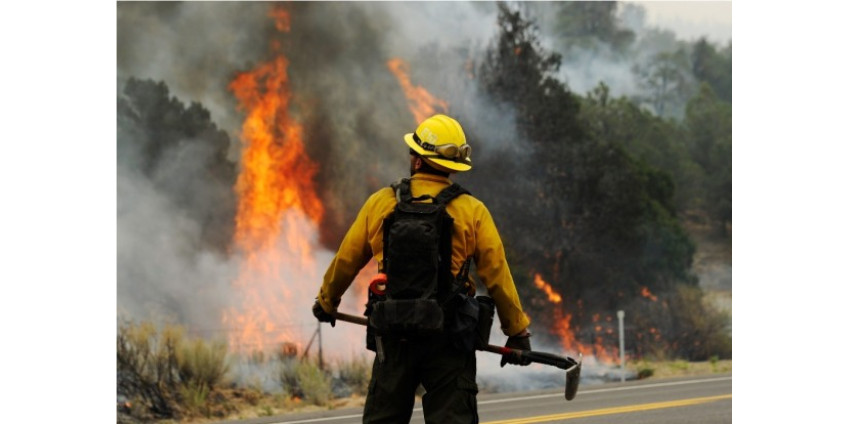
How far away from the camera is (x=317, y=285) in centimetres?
1711

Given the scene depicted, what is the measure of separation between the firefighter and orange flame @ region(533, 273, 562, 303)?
12.0 metres

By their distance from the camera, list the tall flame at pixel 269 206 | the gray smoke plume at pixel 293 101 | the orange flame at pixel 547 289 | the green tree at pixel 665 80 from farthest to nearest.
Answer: the green tree at pixel 665 80 < the orange flame at pixel 547 289 < the tall flame at pixel 269 206 < the gray smoke plume at pixel 293 101

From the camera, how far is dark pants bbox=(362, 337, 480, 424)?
22.6 ft

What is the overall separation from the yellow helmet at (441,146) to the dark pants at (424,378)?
93 centimetres

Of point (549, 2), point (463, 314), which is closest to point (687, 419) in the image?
point (463, 314)

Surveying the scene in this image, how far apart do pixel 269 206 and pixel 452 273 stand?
9.85 m

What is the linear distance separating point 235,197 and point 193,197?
A: 52 centimetres

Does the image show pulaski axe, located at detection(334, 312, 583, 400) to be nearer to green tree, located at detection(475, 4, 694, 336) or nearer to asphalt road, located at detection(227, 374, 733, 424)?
asphalt road, located at detection(227, 374, 733, 424)

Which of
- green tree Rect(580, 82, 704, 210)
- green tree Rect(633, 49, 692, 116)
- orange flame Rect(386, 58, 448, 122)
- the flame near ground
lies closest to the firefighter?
the flame near ground

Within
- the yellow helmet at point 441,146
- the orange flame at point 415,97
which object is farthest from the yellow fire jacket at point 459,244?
the orange flame at point 415,97

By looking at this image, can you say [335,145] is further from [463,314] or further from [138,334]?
[463,314]

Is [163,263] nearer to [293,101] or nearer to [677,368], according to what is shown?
[293,101]

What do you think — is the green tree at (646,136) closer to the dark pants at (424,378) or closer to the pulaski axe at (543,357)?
the pulaski axe at (543,357)

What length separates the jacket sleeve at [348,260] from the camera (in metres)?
7.11
